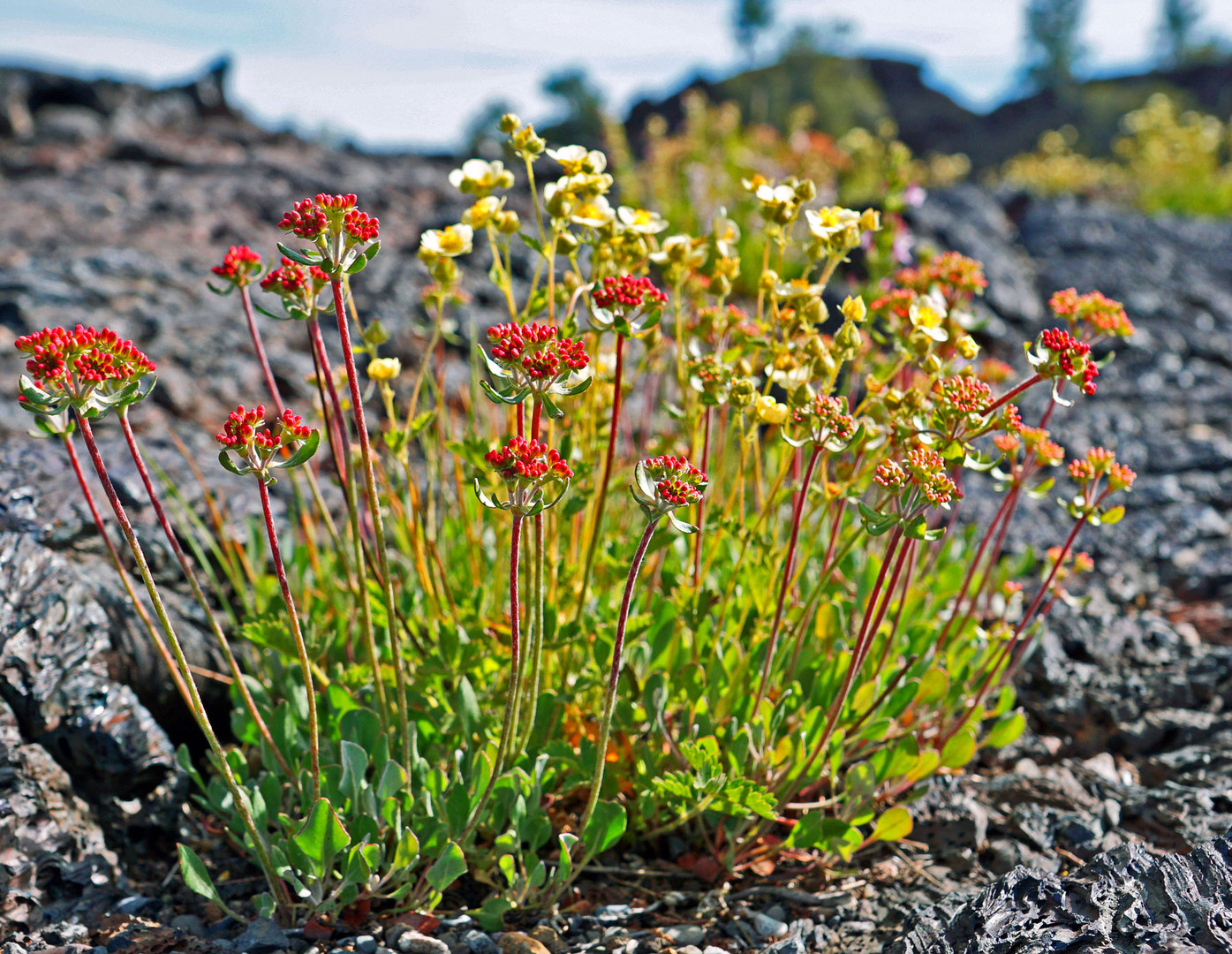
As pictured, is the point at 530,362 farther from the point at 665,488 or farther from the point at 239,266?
the point at 239,266

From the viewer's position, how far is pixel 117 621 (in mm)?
2033

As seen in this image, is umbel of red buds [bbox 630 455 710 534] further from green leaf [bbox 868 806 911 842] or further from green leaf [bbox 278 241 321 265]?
green leaf [bbox 868 806 911 842]

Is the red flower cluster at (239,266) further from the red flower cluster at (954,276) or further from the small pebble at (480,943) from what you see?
the red flower cluster at (954,276)

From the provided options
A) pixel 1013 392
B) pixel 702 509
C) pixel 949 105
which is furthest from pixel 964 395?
pixel 949 105

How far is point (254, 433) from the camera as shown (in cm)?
120

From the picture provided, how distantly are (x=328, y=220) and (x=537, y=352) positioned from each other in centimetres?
34

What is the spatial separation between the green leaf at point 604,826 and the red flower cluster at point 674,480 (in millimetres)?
672

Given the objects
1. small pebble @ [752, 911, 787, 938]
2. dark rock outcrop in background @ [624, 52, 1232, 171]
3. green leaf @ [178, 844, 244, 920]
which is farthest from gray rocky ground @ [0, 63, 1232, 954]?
dark rock outcrop in background @ [624, 52, 1232, 171]

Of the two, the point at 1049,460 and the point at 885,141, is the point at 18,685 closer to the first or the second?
the point at 1049,460

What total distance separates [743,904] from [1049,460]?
1059 millimetres

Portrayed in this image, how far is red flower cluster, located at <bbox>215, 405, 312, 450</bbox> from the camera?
3.87 ft

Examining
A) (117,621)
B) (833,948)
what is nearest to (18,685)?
(117,621)

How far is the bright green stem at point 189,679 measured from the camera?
1.22 metres

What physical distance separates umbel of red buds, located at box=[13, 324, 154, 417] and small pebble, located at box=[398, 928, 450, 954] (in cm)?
102
